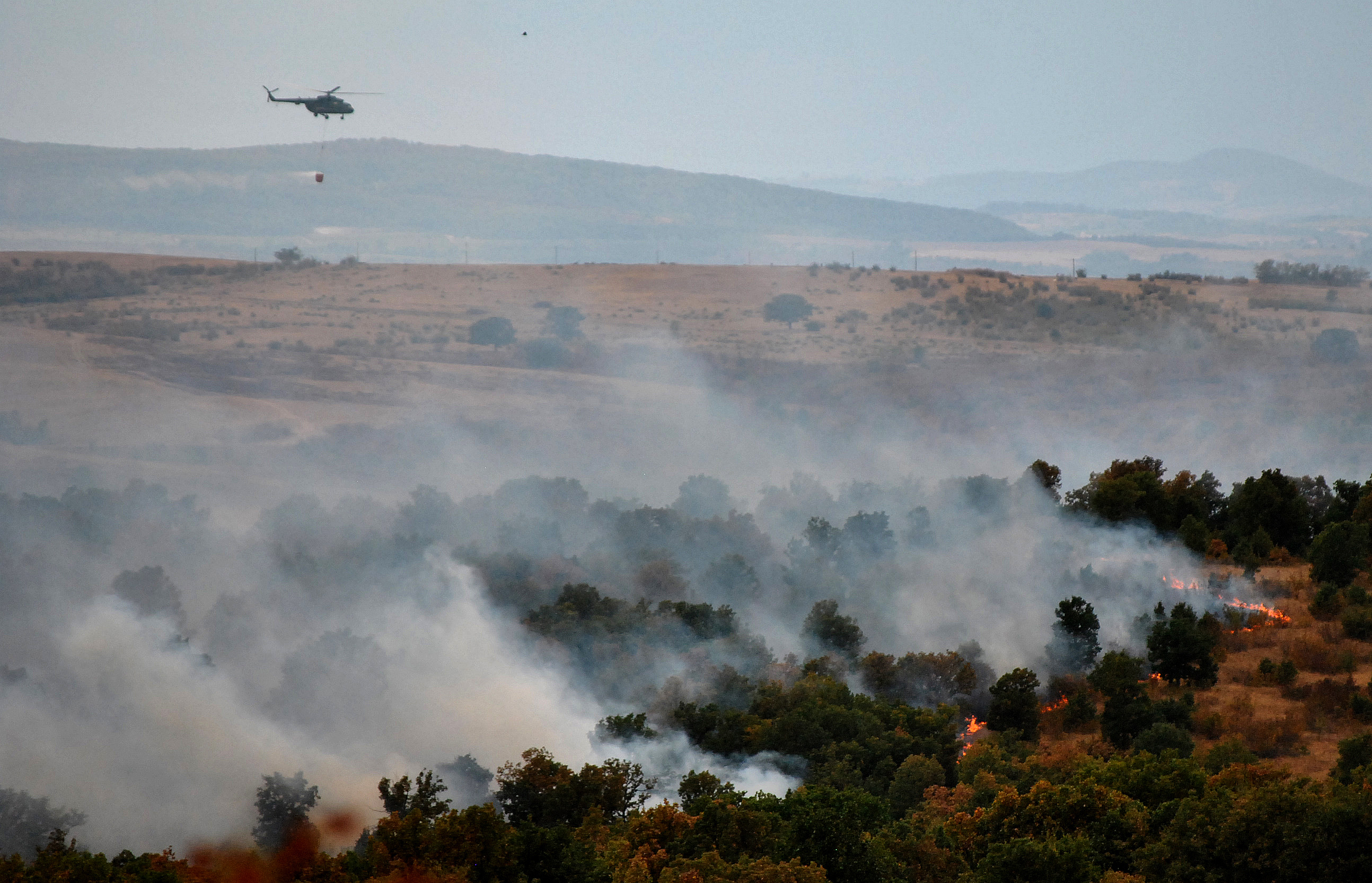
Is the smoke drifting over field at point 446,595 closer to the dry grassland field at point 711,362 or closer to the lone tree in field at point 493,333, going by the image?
the dry grassland field at point 711,362

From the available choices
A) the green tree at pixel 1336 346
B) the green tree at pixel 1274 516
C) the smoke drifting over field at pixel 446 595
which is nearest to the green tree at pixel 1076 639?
the smoke drifting over field at pixel 446 595

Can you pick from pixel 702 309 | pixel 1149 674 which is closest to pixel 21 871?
pixel 1149 674

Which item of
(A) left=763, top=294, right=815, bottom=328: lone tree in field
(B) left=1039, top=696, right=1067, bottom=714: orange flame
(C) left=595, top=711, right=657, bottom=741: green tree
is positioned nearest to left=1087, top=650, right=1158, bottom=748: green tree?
(B) left=1039, top=696, right=1067, bottom=714: orange flame

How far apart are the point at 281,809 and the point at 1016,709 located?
17.7 meters

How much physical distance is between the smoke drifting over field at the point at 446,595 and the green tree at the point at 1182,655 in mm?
3740

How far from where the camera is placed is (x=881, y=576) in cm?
4609

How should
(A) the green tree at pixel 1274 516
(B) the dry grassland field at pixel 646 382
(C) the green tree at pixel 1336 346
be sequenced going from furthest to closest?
1. (C) the green tree at pixel 1336 346
2. (B) the dry grassland field at pixel 646 382
3. (A) the green tree at pixel 1274 516

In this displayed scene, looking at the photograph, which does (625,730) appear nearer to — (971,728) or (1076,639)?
(971,728)

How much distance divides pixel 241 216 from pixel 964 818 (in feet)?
602

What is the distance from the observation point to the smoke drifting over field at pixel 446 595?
31375 millimetres

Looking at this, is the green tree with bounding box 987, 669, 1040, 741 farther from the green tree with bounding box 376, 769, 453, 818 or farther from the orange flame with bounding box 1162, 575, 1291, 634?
the green tree with bounding box 376, 769, 453, 818

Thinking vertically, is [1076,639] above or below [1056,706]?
above

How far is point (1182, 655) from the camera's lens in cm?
3484

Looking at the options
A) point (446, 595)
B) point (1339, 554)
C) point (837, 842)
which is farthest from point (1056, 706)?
point (446, 595)
